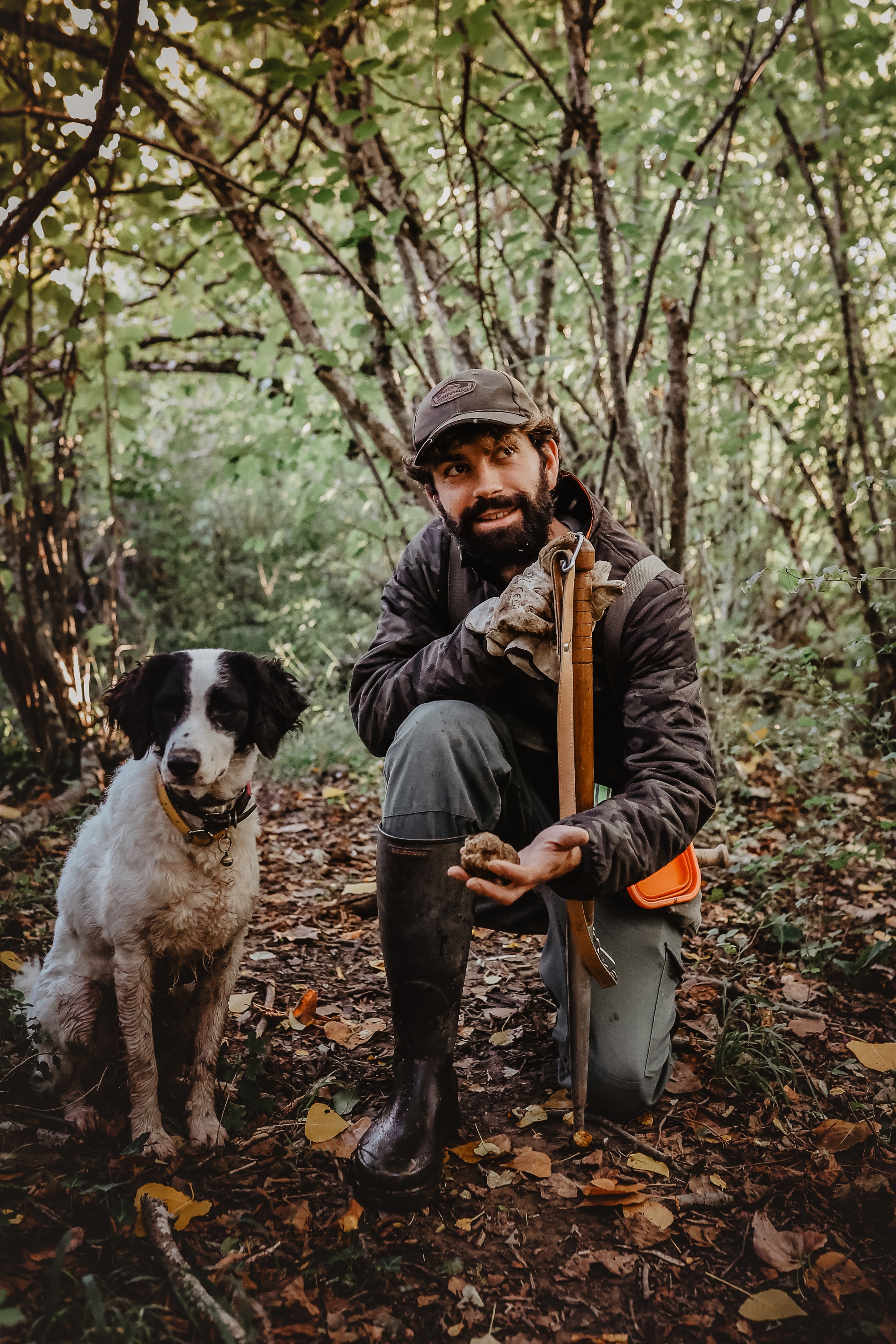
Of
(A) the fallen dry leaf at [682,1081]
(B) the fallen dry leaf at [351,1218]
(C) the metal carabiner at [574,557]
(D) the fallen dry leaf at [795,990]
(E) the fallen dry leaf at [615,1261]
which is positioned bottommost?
(E) the fallen dry leaf at [615,1261]

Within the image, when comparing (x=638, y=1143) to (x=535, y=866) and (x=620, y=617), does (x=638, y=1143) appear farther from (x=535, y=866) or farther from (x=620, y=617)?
(x=620, y=617)

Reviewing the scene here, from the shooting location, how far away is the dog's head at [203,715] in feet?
6.19

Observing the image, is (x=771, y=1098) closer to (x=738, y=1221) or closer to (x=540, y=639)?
(x=738, y=1221)

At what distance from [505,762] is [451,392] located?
3.03 feet

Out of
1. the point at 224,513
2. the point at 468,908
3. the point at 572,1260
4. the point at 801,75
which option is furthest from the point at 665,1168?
the point at 224,513

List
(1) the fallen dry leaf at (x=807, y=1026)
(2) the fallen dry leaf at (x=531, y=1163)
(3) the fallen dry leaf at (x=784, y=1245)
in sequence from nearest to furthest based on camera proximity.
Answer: (3) the fallen dry leaf at (x=784, y=1245), (2) the fallen dry leaf at (x=531, y=1163), (1) the fallen dry leaf at (x=807, y=1026)

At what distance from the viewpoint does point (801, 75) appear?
3.99 m

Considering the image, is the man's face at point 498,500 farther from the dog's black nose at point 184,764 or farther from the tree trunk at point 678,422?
the tree trunk at point 678,422

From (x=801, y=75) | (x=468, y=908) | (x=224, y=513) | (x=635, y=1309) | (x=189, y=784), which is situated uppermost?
(x=801, y=75)

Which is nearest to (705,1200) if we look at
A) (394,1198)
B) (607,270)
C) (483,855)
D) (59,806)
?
(394,1198)

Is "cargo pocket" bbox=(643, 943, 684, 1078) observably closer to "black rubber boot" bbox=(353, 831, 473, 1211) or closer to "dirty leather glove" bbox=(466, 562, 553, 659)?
"black rubber boot" bbox=(353, 831, 473, 1211)

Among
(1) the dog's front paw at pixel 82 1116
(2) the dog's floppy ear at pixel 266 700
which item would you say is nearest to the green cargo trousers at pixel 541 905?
(2) the dog's floppy ear at pixel 266 700

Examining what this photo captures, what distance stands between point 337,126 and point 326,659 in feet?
14.2

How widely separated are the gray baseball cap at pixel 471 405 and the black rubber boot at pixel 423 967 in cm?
98
